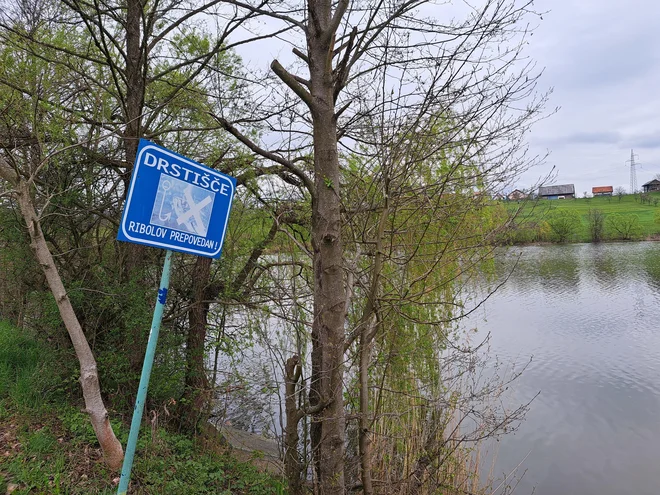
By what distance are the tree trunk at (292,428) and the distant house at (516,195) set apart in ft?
6.75

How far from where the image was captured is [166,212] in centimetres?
190

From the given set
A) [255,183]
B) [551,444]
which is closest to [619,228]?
[551,444]

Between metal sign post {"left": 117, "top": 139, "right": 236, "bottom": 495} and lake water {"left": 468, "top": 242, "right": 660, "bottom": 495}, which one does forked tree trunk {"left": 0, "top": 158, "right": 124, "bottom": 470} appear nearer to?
metal sign post {"left": 117, "top": 139, "right": 236, "bottom": 495}

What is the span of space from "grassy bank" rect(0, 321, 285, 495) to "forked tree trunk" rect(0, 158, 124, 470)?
0.21 meters

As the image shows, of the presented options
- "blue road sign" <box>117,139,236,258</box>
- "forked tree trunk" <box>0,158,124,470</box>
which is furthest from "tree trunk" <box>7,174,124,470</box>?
"blue road sign" <box>117,139,236,258</box>

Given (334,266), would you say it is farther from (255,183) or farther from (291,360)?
(255,183)

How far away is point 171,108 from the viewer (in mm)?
5172

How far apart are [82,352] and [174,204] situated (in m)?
1.99

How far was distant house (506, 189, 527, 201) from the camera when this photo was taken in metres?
3.35

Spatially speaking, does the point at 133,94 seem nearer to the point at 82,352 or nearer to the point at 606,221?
the point at 82,352

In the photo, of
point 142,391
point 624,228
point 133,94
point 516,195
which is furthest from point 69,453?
point 624,228

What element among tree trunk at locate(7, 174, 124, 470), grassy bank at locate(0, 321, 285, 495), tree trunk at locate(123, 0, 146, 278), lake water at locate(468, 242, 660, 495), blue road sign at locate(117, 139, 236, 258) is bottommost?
lake water at locate(468, 242, 660, 495)

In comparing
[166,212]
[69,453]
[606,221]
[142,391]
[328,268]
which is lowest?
[69,453]

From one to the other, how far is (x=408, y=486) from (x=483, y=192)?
8.72ft
